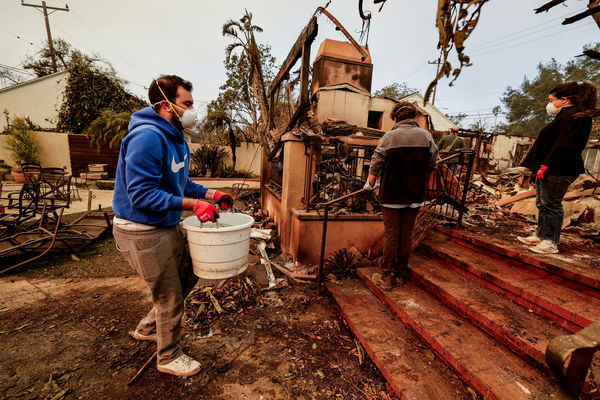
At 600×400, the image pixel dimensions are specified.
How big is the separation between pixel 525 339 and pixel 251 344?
2.33 metres

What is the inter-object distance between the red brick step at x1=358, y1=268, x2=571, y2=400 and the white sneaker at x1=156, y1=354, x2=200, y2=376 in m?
2.02

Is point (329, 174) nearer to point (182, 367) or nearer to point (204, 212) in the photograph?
point (204, 212)

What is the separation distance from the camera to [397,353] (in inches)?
84.5

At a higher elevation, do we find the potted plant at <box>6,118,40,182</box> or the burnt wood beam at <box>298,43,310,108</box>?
the burnt wood beam at <box>298,43,310,108</box>

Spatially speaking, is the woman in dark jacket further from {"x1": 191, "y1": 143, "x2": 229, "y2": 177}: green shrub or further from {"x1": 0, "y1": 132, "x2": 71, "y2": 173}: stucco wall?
{"x1": 0, "y1": 132, "x2": 71, "y2": 173}: stucco wall

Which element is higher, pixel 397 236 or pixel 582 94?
pixel 582 94

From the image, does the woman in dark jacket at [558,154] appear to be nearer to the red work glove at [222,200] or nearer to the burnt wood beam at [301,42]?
the burnt wood beam at [301,42]

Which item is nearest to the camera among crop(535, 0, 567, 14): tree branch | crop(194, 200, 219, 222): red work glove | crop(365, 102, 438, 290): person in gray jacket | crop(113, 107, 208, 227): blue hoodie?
crop(535, 0, 567, 14): tree branch

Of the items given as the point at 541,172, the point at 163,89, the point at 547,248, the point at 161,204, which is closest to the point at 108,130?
the point at 163,89

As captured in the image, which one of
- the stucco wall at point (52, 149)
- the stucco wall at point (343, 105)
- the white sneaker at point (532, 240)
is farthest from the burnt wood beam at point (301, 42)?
the stucco wall at point (52, 149)

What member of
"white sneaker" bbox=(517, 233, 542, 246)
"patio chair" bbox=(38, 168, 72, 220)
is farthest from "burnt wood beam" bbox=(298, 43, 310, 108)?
"patio chair" bbox=(38, 168, 72, 220)

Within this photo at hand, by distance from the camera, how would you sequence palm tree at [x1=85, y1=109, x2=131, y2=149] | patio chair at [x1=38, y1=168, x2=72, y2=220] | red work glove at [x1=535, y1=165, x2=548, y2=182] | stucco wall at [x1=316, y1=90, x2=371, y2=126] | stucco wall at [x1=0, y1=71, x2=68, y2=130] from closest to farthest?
red work glove at [x1=535, y1=165, x2=548, y2=182] → patio chair at [x1=38, y1=168, x2=72, y2=220] → stucco wall at [x1=316, y1=90, x2=371, y2=126] → palm tree at [x1=85, y1=109, x2=131, y2=149] → stucco wall at [x1=0, y1=71, x2=68, y2=130]

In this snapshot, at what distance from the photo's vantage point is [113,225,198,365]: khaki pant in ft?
5.44

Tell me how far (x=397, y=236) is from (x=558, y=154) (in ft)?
6.57
